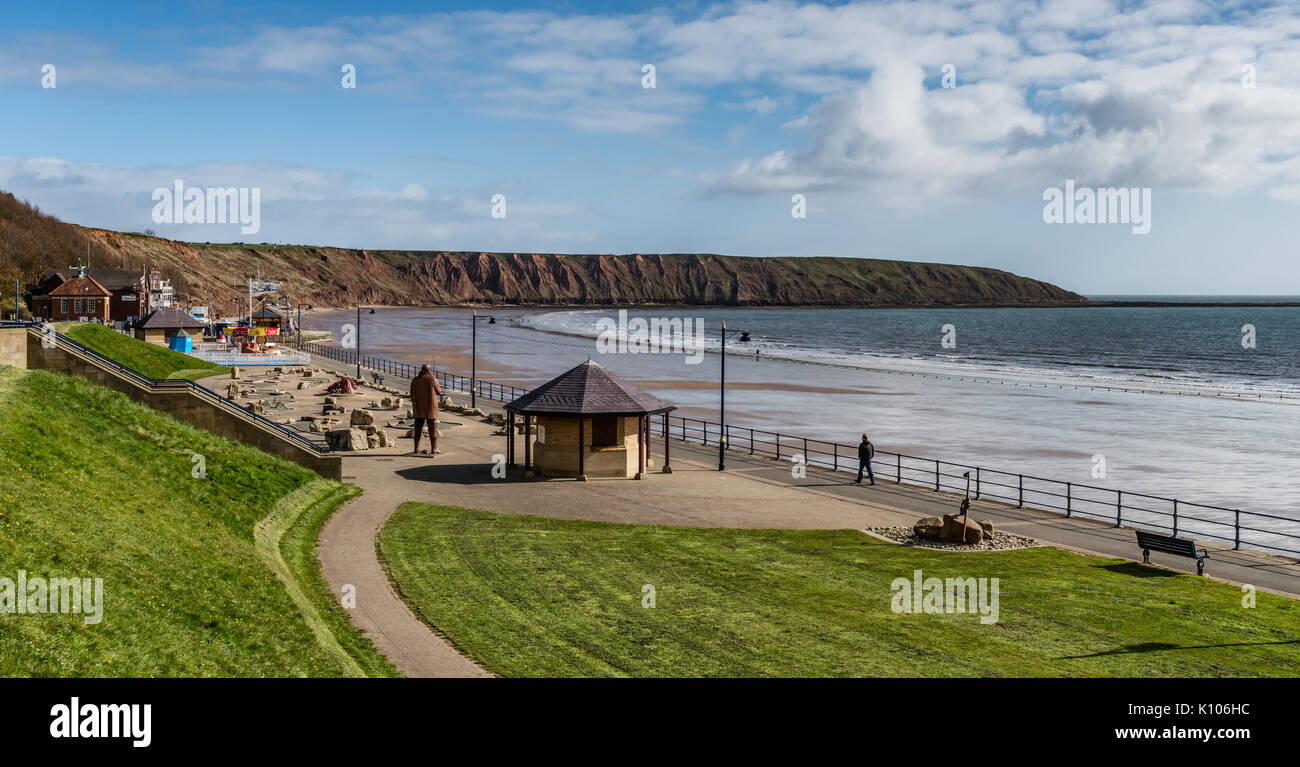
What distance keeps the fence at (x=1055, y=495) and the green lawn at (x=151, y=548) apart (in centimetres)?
1688

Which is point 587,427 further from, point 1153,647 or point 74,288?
point 74,288

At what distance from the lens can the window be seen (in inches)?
1171

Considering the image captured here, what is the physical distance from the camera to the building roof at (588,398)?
29.3m

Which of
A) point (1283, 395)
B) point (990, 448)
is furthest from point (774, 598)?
point (1283, 395)

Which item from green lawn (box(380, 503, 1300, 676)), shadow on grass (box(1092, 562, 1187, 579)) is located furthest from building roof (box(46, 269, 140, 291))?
shadow on grass (box(1092, 562, 1187, 579))

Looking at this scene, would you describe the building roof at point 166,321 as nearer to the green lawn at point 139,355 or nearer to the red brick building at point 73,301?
the green lawn at point 139,355

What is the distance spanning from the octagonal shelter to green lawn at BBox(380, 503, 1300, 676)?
7.06 metres

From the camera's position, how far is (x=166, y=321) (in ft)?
236

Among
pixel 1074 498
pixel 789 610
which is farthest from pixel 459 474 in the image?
pixel 1074 498

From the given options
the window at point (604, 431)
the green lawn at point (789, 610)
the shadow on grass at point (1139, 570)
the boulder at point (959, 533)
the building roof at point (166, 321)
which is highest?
the building roof at point (166, 321)

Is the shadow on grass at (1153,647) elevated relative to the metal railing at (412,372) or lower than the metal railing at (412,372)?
lower

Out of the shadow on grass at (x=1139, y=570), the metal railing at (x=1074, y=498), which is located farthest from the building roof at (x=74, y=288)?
the shadow on grass at (x=1139, y=570)

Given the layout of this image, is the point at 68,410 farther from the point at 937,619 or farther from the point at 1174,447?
the point at 1174,447
